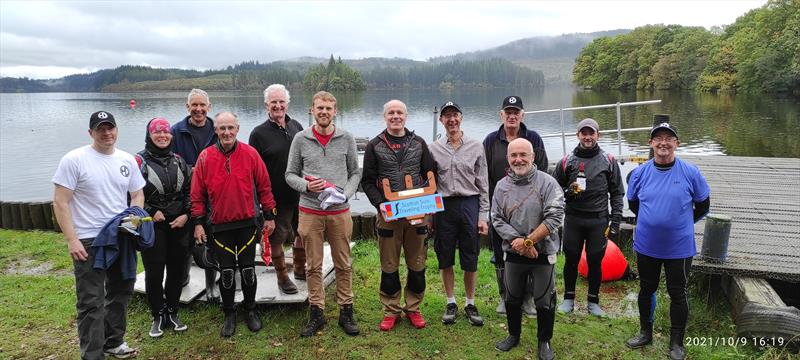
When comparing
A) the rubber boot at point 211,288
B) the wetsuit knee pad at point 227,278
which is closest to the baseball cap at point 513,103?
the wetsuit knee pad at point 227,278

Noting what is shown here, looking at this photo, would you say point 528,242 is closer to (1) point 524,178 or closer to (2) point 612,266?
(1) point 524,178

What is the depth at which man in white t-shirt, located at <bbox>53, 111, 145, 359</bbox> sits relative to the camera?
3.67 metres

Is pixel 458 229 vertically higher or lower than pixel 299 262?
higher

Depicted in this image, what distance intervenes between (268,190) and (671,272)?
11.6ft

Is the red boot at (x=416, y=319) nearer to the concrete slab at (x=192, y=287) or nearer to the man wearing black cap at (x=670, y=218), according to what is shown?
the man wearing black cap at (x=670, y=218)

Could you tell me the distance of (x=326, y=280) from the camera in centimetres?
559

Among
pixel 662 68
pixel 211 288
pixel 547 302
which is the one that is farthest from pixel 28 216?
pixel 662 68

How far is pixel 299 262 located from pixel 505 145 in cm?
246

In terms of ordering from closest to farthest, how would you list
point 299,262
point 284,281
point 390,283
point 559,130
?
point 390,283 → point 284,281 → point 299,262 → point 559,130

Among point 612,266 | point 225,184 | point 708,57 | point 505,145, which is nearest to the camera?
point 225,184

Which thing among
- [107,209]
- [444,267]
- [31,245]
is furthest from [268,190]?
[31,245]

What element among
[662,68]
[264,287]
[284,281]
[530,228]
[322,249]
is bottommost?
[264,287]

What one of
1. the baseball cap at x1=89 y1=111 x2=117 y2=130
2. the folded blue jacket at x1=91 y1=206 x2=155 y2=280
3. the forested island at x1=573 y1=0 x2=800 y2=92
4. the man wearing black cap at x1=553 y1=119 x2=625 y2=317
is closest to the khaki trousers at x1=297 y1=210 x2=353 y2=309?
the folded blue jacket at x1=91 y1=206 x2=155 y2=280

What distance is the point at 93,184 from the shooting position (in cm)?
377
